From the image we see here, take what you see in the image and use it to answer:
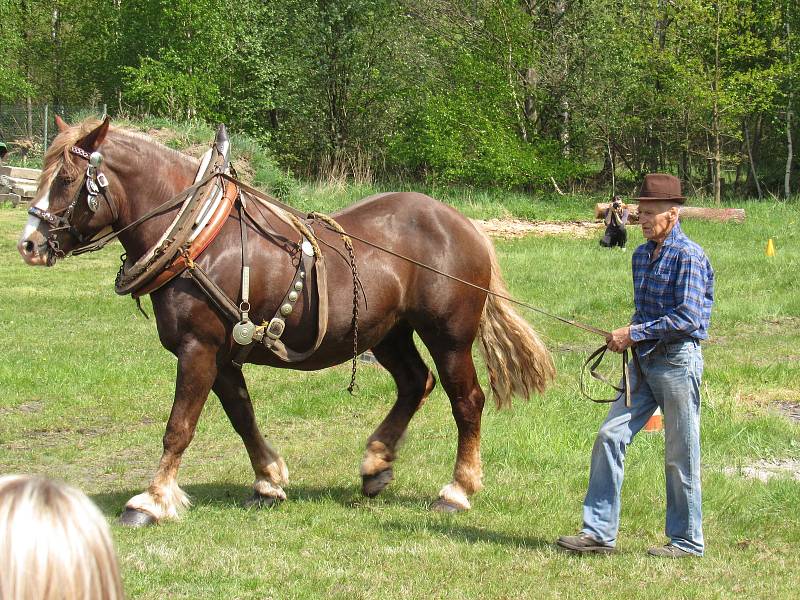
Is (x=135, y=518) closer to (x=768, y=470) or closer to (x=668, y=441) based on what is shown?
(x=668, y=441)

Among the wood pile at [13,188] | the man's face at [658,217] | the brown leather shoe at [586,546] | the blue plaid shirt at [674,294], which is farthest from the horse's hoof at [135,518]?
the wood pile at [13,188]

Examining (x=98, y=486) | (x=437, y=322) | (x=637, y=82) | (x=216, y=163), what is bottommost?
(x=98, y=486)

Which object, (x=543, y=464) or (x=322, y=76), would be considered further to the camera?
(x=322, y=76)

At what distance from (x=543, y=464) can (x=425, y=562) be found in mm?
2080

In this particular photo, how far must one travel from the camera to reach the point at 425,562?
204 inches

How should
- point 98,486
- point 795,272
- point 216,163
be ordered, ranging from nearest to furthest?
1. point 216,163
2. point 98,486
3. point 795,272

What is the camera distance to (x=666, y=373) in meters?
4.98

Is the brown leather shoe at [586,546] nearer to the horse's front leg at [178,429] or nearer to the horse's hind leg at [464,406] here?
the horse's hind leg at [464,406]

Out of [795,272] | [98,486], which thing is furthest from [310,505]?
[795,272]

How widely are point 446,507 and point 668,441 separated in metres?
1.66

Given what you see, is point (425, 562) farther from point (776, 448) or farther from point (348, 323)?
point (776, 448)

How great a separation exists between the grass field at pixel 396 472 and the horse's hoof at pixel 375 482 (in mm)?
70

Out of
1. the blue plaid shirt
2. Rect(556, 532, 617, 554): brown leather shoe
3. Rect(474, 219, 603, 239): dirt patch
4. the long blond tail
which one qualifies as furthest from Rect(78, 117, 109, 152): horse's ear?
Rect(474, 219, 603, 239): dirt patch

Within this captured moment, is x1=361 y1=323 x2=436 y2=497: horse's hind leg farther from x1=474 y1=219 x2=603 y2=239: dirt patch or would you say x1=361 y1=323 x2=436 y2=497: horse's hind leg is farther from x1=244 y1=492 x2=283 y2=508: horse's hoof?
x1=474 y1=219 x2=603 y2=239: dirt patch
